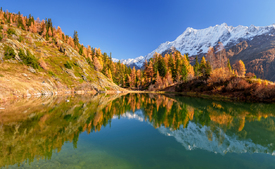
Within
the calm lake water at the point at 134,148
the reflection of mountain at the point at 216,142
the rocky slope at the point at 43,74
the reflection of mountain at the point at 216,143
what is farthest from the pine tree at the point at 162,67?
the reflection of mountain at the point at 216,143

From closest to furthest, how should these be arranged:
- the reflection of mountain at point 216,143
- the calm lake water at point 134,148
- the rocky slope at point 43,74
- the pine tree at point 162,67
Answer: the calm lake water at point 134,148
the reflection of mountain at point 216,143
the rocky slope at point 43,74
the pine tree at point 162,67

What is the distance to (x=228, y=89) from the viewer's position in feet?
122

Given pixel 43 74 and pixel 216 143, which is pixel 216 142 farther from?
pixel 43 74

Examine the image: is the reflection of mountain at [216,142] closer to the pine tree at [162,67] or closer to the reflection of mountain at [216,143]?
the reflection of mountain at [216,143]

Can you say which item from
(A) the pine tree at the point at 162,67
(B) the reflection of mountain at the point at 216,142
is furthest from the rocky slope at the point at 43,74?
(A) the pine tree at the point at 162,67

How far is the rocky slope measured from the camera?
35784 millimetres

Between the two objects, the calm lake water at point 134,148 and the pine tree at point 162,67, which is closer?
the calm lake water at point 134,148

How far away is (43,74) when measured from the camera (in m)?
53.2

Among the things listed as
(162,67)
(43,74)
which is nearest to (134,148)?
(43,74)

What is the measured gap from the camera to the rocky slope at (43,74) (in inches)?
1409

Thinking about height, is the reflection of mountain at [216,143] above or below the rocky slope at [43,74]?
below

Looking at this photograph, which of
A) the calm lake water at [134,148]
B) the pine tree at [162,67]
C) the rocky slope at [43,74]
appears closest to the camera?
the calm lake water at [134,148]

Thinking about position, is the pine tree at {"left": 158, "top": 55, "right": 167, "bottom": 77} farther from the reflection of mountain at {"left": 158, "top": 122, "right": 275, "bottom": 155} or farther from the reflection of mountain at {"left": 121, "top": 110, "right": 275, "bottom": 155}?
the reflection of mountain at {"left": 158, "top": 122, "right": 275, "bottom": 155}

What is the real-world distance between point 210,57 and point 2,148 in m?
60.0
